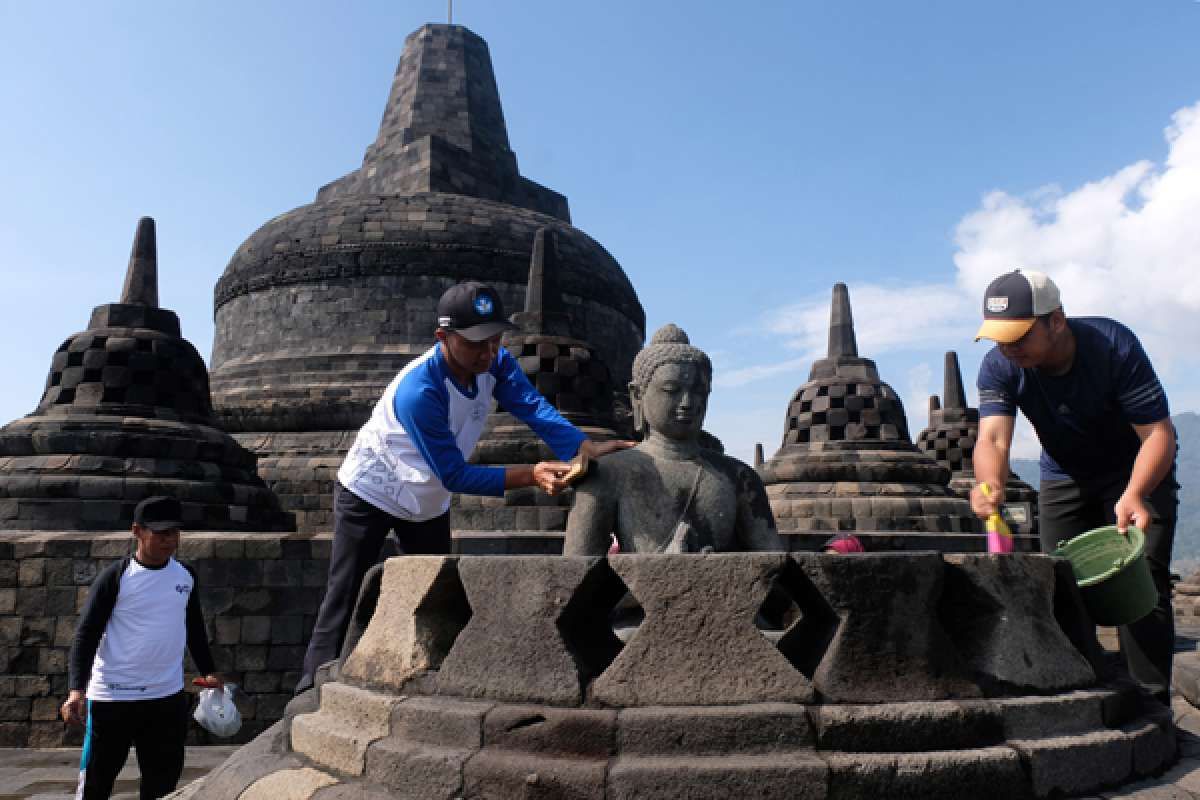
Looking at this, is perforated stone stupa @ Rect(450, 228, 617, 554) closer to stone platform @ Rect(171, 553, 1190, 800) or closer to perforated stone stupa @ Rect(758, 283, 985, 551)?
perforated stone stupa @ Rect(758, 283, 985, 551)

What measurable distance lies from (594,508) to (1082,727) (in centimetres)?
167

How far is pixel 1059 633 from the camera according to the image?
2.70 m

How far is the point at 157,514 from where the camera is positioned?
367 cm

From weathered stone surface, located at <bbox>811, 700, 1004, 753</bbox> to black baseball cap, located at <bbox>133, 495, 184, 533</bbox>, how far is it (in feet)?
9.15

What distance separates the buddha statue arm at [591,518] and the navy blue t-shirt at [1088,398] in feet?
5.33

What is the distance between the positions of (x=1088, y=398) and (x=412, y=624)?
2619mm

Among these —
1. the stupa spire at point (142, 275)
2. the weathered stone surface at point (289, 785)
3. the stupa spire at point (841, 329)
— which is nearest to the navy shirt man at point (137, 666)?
the weathered stone surface at point (289, 785)

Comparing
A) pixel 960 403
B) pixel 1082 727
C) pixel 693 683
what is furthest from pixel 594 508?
pixel 960 403

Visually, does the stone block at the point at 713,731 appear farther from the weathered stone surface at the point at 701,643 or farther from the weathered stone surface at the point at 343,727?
the weathered stone surface at the point at 343,727

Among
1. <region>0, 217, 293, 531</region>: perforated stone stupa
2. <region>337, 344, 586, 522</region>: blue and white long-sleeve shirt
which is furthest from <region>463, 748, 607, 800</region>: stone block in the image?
<region>0, 217, 293, 531</region>: perforated stone stupa

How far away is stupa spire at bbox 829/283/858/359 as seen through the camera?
16.5 meters

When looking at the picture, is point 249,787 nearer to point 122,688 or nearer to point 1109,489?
point 122,688

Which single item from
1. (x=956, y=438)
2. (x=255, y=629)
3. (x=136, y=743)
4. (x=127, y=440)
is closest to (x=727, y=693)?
(x=136, y=743)

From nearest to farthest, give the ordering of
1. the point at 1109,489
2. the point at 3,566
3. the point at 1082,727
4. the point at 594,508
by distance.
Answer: the point at 1082,727 → the point at 594,508 → the point at 1109,489 → the point at 3,566
